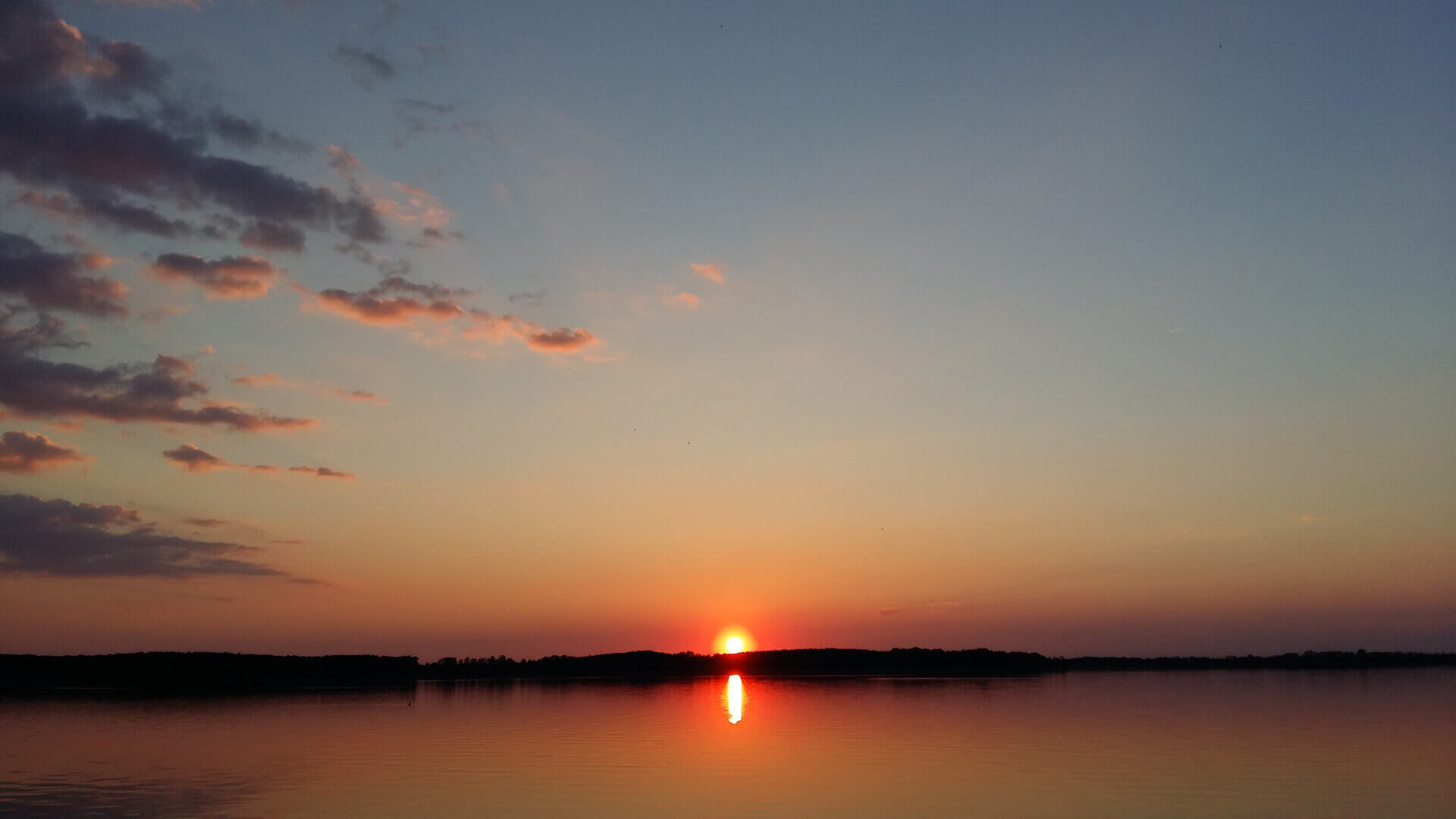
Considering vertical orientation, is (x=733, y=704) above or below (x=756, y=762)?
below

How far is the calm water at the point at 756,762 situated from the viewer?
24891 millimetres

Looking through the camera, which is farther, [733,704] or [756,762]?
[733,704]

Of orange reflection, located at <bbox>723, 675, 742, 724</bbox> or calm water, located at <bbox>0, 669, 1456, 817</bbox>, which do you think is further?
orange reflection, located at <bbox>723, 675, 742, 724</bbox>

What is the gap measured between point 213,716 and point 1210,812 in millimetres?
59316

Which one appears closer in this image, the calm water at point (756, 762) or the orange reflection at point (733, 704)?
the calm water at point (756, 762)

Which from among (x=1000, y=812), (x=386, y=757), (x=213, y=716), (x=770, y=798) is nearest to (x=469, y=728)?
(x=386, y=757)

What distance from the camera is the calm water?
24.9 m

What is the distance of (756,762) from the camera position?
112 feet

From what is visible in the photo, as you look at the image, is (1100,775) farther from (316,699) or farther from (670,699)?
(316,699)

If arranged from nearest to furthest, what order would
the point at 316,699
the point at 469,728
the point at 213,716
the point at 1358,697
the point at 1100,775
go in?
the point at 1100,775
the point at 469,728
the point at 213,716
the point at 1358,697
the point at 316,699

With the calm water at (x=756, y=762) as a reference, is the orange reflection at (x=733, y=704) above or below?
below

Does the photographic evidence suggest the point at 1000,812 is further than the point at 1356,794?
No

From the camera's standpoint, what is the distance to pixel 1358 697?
7206 cm

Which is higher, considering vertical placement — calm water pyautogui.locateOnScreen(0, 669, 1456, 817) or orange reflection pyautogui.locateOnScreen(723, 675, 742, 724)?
calm water pyautogui.locateOnScreen(0, 669, 1456, 817)
